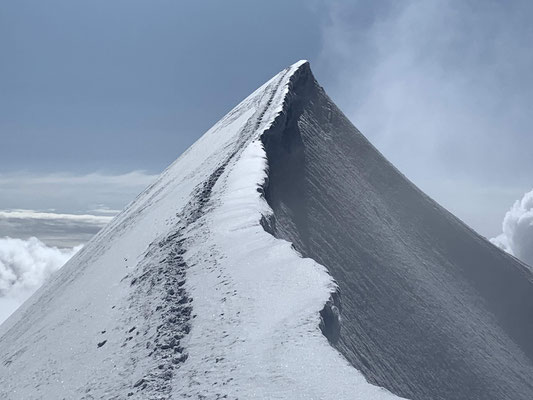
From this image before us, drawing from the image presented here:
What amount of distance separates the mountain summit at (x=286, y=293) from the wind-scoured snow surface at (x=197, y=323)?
0.04m

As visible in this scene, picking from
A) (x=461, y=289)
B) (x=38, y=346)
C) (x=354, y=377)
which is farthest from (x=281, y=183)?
(x=354, y=377)

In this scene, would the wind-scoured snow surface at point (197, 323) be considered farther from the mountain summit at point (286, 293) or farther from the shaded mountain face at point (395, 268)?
the shaded mountain face at point (395, 268)

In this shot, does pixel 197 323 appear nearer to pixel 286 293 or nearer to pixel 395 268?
pixel 286 293

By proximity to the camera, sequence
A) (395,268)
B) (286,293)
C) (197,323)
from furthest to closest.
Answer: (395,268), (286,293), (197,323)

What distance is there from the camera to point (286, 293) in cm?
1096

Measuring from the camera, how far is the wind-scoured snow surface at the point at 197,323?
8320 millimetres

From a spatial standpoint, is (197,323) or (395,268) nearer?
(197,323)

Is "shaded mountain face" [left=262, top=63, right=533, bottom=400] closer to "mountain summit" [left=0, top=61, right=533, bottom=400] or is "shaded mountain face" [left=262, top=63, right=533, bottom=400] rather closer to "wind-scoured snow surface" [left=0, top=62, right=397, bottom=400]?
"mountain summit" [left=0, top=61, right=533, bottom=400]

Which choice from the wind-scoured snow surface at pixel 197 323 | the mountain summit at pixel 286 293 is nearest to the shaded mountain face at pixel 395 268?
the mountain summit at pixel 286 293

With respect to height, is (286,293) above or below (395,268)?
below

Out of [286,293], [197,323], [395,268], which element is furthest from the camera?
[395,268]

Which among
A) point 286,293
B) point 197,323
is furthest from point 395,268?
point 197,323

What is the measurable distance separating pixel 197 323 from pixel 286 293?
1.73m

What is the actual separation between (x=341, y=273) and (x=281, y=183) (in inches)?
220
